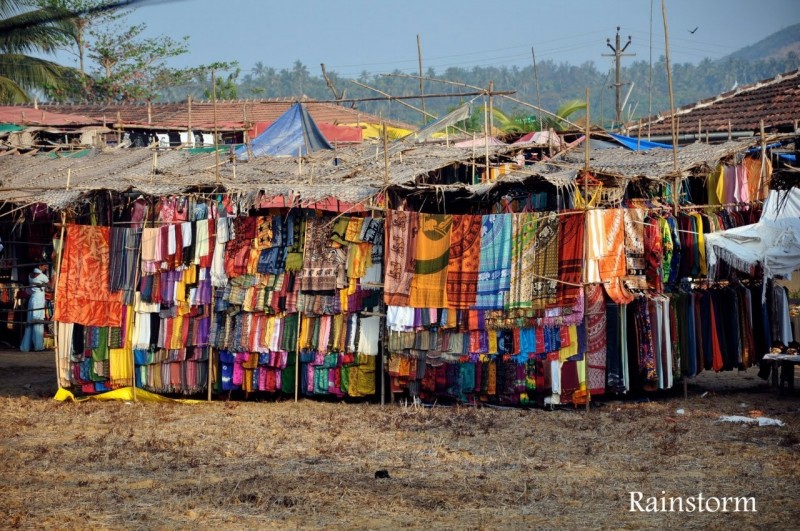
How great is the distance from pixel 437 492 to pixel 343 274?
4.02 metres

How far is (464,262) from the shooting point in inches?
414

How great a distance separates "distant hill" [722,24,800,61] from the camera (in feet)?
430

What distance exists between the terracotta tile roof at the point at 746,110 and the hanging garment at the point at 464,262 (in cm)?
855

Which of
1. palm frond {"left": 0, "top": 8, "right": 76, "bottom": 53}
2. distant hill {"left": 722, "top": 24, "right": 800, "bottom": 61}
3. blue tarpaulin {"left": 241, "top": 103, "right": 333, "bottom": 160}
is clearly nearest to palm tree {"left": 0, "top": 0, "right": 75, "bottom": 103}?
palm frond {"left": 0, "top": 8, "right": 76, "bottom": 53}

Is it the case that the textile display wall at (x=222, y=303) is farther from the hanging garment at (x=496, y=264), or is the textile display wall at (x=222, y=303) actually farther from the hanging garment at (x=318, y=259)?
the hanging garment at (x=496, y=264)

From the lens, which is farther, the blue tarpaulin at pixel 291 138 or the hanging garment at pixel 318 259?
the blue tarpaulin at pixel 291 138

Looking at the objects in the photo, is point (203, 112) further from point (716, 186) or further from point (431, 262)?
point (431, 262)

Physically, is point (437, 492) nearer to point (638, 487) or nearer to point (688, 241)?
point (638, 487)

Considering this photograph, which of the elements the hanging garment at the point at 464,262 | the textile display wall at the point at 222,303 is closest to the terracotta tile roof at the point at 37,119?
the textile display wall at the point at 222,303

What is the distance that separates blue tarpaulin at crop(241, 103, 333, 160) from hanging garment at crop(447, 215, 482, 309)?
15.1 feet

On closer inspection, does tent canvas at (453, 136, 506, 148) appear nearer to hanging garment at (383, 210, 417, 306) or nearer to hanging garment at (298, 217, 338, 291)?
hanging garment at (383, 210, 417, 306)

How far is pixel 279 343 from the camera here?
11.1 m

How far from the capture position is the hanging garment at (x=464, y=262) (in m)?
10.5

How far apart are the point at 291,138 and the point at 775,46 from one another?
133972 mm
